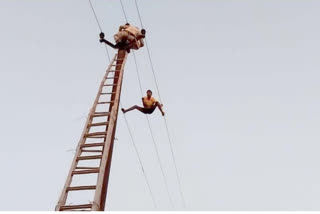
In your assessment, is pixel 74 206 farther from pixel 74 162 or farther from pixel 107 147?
pixel 107 147

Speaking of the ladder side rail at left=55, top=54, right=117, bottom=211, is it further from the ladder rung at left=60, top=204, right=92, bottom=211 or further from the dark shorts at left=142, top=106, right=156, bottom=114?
the dark shorts at left=142, top=106, right=156, bottom=114

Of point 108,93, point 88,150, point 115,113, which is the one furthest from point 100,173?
point 108,93

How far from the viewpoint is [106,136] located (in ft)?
25.2

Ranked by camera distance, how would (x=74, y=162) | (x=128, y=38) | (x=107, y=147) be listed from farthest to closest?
(x=128, y=38)
(x=107, y=147)
(x=74, y=162)

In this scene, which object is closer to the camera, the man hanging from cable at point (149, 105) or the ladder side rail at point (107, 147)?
the ladder side rail at point (107, 147)

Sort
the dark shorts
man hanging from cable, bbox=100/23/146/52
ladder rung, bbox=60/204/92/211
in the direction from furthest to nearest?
the dark shorts < man hanging from cable, bbox=100/23/146/52 < ladder rung, bbox=60/204/92/211

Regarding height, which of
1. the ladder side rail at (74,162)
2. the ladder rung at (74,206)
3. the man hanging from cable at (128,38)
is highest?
the man hanging from cable at (128,38)

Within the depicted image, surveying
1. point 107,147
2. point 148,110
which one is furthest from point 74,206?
point 148,110

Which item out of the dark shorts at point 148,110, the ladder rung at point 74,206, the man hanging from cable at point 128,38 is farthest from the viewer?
the dark shorts at point 148,110

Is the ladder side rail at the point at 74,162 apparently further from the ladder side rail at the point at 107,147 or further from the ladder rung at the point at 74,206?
the ladder side rail at the point at 107,147

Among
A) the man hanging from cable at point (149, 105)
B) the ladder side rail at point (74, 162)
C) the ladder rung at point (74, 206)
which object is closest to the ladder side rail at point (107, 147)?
the ladder rung at point (74, 206)

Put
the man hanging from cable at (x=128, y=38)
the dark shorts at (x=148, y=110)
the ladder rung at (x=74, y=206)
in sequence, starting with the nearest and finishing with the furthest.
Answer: the ladder rung at (x=74, y=206)
the man hanging from cable at (x=128, y=38)
the dark shorts at (x=148, y=110)

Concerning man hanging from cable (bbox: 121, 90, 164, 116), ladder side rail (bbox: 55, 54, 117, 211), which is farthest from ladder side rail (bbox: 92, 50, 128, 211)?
man hanging from cable (bbox: 121, 90, 164, 116)

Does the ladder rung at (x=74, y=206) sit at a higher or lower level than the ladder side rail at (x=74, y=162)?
lower
